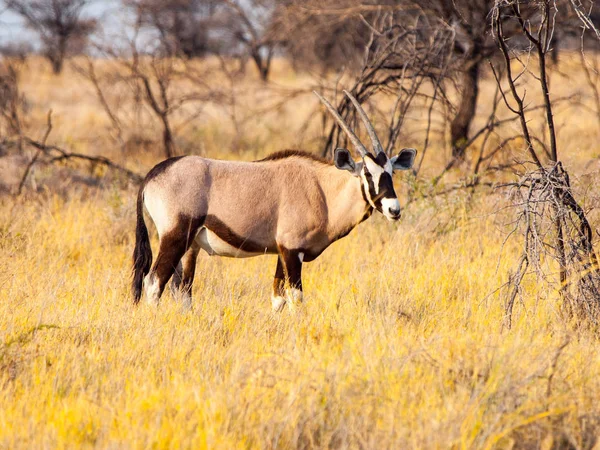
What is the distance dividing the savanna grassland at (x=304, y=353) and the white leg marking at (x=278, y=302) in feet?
0.40

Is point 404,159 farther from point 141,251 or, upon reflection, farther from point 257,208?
point 141,251

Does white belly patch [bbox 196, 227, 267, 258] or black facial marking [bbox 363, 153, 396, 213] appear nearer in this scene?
black facial marking [bbox 363, 153, 396, 213]

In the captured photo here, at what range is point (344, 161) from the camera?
5.34 metres

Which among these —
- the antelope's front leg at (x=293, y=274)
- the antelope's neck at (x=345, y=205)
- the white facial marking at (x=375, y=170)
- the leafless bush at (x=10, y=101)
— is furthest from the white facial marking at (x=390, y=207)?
the leafless bush at (x=10, y=101)

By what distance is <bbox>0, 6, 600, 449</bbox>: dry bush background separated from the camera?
126 inches

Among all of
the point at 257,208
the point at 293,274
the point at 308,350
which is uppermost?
the point at 257,208

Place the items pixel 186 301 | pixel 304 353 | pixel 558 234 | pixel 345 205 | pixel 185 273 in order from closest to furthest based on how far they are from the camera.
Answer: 1. pixel 304 353
2. pixel 558 234
3. pixel 186 301
4. pixel 345 205
5. pixel 185 273

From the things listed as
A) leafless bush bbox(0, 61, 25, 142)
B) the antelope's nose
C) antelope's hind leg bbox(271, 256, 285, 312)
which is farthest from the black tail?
leafless bush bbox(0, 61, 25, 142)

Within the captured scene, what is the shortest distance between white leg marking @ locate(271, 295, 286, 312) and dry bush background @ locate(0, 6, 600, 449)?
15 centimetres

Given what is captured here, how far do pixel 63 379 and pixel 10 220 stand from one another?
3926 mm

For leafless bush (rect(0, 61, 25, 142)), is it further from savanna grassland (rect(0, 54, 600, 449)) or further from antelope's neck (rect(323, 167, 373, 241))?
antelope's neck (rect(323, 167, 373, 241))

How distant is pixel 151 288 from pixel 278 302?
0.90 metres

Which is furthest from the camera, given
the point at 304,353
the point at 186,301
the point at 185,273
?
the point at 185,273

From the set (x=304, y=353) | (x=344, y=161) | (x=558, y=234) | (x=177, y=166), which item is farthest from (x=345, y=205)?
(x=304, y=353)
